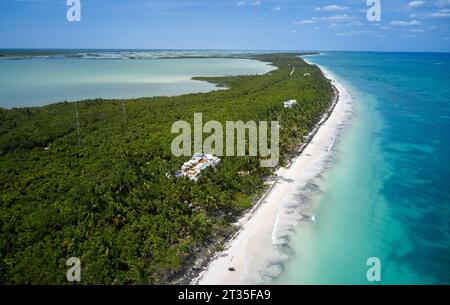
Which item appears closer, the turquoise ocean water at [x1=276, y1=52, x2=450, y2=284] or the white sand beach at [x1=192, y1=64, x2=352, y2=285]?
the white sand beach at [x1=192, y1=64, x2=352, y2=285]

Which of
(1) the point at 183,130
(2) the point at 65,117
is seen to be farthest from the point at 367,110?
(2) the point at 65,117

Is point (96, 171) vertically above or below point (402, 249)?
above

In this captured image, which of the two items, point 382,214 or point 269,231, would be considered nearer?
point 269,231

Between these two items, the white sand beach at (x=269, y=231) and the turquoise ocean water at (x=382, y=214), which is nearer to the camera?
the white sand beach at (x=269, y=231)
